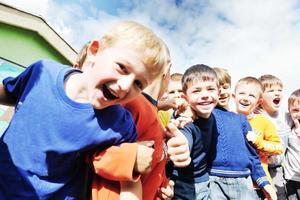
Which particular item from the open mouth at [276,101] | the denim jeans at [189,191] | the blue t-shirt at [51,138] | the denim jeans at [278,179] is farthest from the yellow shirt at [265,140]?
the blue t-shirt at [51,138]

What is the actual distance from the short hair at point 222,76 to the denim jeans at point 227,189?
119 cm

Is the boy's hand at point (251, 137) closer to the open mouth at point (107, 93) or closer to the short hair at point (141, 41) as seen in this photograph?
the short hair at point (141, 41)

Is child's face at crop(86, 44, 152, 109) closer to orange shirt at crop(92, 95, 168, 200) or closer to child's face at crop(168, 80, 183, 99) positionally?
orange shirt at crop(92, 95, 168, 200)

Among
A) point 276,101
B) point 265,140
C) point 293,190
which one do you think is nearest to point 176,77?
point 265,140

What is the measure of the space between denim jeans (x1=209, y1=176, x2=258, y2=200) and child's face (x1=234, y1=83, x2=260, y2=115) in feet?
3.50

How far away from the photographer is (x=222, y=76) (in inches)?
131

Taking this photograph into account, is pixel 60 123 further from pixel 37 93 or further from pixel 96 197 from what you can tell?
pixel 96 197

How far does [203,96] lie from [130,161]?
51.6 inches

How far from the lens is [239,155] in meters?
2.60

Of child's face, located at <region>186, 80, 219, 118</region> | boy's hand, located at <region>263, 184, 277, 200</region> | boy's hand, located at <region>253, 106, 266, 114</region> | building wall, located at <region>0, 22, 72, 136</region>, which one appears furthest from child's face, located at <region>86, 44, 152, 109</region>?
building wall, located at <region>0, 22, 72, 136</region>

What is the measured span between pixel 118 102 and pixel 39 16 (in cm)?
416

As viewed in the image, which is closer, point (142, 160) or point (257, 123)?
point (142, 160)

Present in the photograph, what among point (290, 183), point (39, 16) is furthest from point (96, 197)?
point (39, 16)

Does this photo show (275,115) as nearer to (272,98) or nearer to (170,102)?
(272,98)
